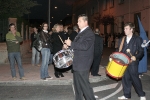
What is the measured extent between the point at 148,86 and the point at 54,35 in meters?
3.45

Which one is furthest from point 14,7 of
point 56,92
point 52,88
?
point 56,92

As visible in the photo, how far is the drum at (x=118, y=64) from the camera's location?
19.0ft

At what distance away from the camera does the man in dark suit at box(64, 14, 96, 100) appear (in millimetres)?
4992

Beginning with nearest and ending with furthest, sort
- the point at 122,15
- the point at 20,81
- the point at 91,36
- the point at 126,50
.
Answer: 1. the point at 91,36
2. the point at 126,50
3. the point at 20,81
4. the point at 122,15

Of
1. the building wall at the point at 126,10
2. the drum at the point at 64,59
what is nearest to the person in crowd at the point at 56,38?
the drum at the point at 64,59

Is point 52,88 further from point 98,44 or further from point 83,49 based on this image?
point 83,49

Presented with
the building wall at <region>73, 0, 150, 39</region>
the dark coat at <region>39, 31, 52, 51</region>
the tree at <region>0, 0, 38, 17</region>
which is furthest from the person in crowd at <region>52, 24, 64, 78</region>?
the building wall at <region>73, 0, 150, 39</region>

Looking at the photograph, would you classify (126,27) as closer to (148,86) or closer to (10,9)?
(148,86)

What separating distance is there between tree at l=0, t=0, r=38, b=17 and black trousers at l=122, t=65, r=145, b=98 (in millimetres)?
10294

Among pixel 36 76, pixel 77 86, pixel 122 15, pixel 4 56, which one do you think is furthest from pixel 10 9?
pixel 122 15

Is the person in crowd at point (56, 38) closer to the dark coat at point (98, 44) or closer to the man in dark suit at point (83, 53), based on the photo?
the dark coat at point (98, 44)

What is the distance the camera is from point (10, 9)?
1531cm

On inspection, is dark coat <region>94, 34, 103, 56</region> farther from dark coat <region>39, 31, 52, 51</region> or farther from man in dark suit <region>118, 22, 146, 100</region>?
man in dark suit <region>118, 22, 146, 100</region>

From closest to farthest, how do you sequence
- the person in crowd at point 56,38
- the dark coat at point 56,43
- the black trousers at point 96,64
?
the person in crowd at point 56,38 → the dark coat at point 56,43 → the black trousers at point 96,64
